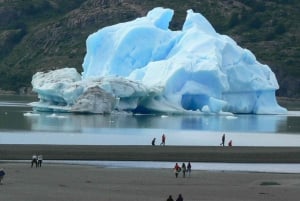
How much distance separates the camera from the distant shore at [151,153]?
2873 centimetres

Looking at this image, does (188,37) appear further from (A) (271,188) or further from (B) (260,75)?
(A) (271,188)

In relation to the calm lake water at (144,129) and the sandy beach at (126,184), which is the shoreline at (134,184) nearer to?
the sandy beach at (126,184)

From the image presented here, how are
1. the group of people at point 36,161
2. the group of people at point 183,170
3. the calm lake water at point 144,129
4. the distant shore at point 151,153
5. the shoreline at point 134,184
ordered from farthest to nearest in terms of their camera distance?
the calm lake water at point 144,129 → the distant shore at point 151,153 → the group of people at point 36,161 → the group of people at point 183,170 → the shoreline at point 134,184

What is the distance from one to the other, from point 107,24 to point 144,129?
7352cm

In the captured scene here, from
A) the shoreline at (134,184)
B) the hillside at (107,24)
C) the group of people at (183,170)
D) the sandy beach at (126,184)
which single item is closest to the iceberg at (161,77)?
the sandy beach at (126,184)

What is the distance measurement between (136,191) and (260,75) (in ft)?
110

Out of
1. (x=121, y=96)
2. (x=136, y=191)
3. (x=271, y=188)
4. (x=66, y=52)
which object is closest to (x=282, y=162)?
(x=271, y=188)

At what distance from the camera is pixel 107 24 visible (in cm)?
11469

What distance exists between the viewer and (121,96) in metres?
49.8

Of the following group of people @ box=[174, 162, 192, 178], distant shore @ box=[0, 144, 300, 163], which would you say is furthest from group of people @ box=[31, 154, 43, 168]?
group of people @ box=[174, 162, 192, 178]

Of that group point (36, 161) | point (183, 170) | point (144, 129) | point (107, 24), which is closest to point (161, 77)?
point (144, 129)

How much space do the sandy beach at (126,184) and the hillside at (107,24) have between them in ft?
252

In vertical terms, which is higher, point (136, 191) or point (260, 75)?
point (260, 75)

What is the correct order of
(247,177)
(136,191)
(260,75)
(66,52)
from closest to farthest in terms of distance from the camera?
(136,191), (247,177), (260,75), (66,52)
